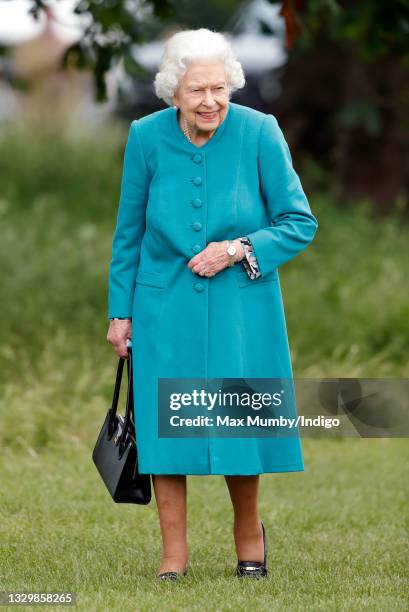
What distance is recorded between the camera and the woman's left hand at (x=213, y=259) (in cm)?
448

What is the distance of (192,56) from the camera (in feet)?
14.5

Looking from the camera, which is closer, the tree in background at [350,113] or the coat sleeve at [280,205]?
the coat sleeve at [280,205]

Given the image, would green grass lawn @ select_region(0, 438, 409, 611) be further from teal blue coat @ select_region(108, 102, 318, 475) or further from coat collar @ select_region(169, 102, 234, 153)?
coat collar @ select_region(169, 102, 234, 153)

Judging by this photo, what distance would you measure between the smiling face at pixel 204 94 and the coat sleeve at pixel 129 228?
0.24 meters

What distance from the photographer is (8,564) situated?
5004 mm

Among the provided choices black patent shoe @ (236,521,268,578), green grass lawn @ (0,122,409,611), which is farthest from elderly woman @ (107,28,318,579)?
green grass lawn @ (0,122,409,611)

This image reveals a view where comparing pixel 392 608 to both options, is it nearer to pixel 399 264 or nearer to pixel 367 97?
pixel 399 264

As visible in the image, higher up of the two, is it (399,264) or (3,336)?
(399,264)

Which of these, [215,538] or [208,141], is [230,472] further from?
[215,538]

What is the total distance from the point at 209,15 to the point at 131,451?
1761 cm

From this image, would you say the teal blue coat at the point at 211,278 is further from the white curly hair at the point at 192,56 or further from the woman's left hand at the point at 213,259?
the white curly hair at the point at 192,56

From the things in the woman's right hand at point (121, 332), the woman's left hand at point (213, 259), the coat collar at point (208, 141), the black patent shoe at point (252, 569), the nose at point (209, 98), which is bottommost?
the black patent shoe at point (252, 569)

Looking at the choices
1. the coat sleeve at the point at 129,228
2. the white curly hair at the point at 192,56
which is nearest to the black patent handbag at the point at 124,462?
the coat sleeve at the point at 129,228

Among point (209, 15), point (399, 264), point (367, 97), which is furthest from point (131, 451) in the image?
point (209, 15)
